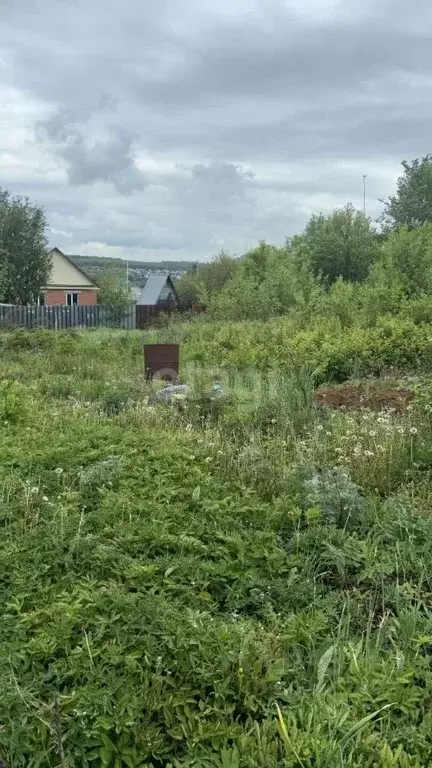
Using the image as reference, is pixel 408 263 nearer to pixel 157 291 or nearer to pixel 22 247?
pixel 22 247

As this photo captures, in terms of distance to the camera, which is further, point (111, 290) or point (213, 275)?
point (111, 290)

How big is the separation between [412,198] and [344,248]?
16375 mm

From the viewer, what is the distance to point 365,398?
7.28 meters

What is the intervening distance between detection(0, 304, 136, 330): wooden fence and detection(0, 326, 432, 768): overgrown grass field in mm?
18670

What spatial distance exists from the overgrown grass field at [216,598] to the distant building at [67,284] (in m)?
45.1

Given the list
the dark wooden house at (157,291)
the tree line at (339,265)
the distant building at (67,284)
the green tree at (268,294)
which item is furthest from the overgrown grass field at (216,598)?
the dark wooden house at (157,291)

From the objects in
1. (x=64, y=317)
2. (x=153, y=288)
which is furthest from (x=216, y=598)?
(x=153, y=288)

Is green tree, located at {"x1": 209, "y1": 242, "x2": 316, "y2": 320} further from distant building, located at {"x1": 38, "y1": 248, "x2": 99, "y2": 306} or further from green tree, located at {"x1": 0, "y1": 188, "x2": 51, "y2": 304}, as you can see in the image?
distant building, located at {"x1": 38, "y1": 248, "x2": 99, "y2": 306}

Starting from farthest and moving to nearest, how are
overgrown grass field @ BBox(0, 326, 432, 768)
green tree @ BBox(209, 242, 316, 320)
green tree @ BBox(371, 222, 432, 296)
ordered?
green tree @ BBox(209, 242, 316, 320) → green tree @ BBox(371, 222, 432, 296) → overgrown grass field @ BBox(0, 326, 432, 768)

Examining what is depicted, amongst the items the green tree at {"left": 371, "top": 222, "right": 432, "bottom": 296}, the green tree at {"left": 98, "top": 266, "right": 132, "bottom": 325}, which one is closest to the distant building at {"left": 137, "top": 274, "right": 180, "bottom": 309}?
the green tree at {"left": 98, "top": 266, "right": 132, "bottom": 325}

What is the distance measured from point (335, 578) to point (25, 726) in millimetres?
1634

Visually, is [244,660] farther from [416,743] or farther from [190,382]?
[190,382]

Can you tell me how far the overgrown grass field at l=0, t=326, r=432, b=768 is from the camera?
204 centimetres

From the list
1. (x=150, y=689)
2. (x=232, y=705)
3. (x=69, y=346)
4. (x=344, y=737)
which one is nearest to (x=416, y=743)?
(x=344, y=737)
